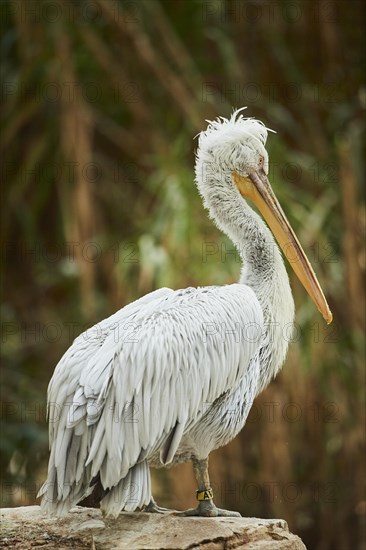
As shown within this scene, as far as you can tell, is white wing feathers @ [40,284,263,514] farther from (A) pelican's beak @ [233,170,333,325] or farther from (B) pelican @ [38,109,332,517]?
(A) pelican's beak @ [233,170,333,325]

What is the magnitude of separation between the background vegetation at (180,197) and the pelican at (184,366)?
2.50 m

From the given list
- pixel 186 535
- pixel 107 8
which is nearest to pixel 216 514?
pixel 186 535

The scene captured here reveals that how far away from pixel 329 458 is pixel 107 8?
4375mm

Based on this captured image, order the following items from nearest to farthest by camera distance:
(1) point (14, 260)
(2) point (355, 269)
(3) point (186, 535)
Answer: (3) point (186, 535) < (2) point (355, 269) < (1) point (14, 260)

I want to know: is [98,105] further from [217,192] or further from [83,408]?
[83,408]

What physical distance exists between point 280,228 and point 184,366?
3.76 feet

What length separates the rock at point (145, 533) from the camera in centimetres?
402

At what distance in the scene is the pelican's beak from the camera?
16.6 feet

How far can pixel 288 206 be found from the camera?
26.2 ft

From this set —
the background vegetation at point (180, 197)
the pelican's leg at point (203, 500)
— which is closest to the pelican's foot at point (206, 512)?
the pelican's leg at point (203, 500)

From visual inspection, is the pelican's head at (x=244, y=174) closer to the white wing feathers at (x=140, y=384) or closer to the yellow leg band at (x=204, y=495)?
the white wing feathers at (x=140, y=384)

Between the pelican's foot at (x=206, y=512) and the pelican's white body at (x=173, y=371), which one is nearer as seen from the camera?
the pelican's white body at (x=173, y=371)

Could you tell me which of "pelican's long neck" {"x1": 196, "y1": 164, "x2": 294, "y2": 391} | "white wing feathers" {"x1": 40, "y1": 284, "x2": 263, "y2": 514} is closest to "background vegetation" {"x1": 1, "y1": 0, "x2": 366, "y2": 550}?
"pelican's long neck" {"x1": 196, "y1": 164, "x2": 294, "y2": 391}

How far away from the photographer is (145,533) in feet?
13.4
